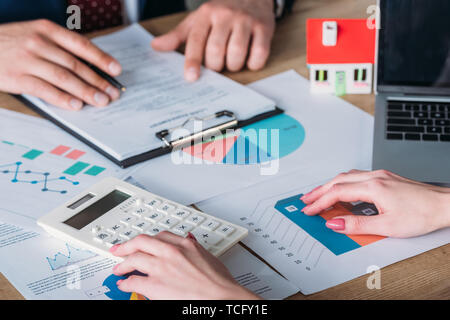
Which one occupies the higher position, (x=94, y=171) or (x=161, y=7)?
(x=161, y=7)

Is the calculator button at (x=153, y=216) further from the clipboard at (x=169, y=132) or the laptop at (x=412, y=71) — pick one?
the laptop at (x=412, y=71)

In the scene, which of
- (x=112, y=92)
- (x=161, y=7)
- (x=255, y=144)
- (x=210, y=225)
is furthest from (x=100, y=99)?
(x=161, y=7)

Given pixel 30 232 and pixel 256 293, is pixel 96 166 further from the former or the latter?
pixel 256 293

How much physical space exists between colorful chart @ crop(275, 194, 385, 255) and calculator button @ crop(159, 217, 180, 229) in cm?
15

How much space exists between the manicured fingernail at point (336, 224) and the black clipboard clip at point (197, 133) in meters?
0.29

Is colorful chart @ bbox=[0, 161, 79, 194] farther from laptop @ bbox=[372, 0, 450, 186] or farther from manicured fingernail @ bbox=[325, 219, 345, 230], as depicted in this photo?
laptop @ bbox=[372, 0, 450, 186]

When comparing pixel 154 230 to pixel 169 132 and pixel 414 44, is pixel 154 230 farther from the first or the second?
pixel 414 44

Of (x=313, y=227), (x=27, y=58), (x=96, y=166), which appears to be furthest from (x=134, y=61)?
(x=313, y=227)

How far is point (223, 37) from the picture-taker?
3.68 feet

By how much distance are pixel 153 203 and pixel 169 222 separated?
0.04 metres

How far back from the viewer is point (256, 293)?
61cm

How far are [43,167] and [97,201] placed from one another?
17cm

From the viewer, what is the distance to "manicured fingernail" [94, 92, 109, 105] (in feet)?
3.18

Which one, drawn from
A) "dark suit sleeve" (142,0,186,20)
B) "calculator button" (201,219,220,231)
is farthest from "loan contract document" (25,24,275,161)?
"dark suit sleeve" (142,0,186,20)
